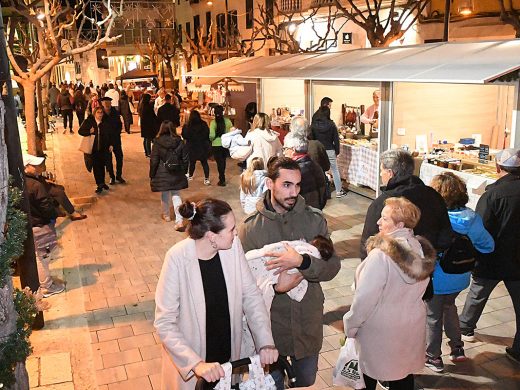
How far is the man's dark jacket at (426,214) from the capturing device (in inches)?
161

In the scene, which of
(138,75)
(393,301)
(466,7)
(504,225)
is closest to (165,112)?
(466,7)

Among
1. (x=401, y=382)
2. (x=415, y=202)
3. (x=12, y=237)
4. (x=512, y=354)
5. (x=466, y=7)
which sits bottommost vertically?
(x=512, y=354)

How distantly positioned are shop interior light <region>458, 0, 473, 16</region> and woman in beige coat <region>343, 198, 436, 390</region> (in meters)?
14.6

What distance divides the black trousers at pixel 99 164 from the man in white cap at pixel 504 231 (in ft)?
27.3

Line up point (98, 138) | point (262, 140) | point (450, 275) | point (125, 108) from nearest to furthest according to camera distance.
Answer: point (450, 275) → point (262, 140) → point (98, 138) → point (125, 108)

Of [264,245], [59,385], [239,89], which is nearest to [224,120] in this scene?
[239,89]

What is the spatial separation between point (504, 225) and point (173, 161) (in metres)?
5.39

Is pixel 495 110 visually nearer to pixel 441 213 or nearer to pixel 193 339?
pixel 441 213

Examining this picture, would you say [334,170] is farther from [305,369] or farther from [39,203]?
[305,369]

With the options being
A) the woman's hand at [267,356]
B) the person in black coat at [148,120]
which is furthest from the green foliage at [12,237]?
the person in black coat at [148,120]

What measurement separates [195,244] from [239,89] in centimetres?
1449

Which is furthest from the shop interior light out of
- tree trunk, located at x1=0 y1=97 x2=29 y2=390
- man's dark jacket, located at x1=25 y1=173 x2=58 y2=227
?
tree trunk, located at x1=0 y1=97 x2=29 y2=390

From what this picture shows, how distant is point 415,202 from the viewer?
409 cm

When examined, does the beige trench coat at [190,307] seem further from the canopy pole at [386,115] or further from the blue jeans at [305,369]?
the canopy pole at [386,115]
